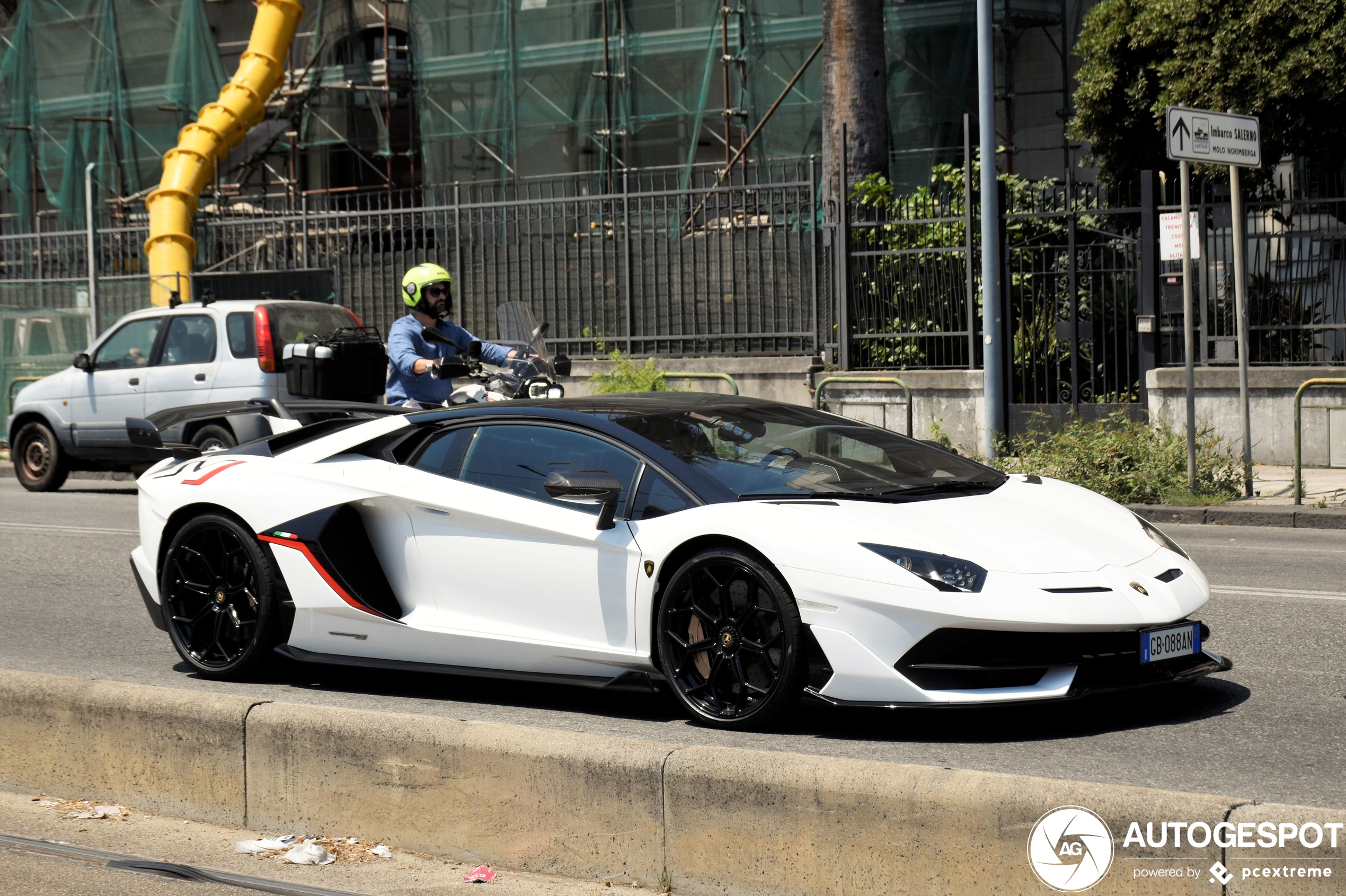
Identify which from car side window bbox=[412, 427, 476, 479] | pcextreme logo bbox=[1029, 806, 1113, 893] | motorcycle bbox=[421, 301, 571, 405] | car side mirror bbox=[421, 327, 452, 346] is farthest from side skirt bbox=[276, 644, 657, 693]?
car side mirror bbox=[421, 327, 452, 346]

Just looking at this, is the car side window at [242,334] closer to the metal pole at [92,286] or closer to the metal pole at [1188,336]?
the metal pole at [92,286]

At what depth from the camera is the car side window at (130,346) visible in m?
15.2

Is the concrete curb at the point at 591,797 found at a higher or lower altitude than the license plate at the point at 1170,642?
lower

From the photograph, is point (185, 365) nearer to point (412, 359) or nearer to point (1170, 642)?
point (412, 359)

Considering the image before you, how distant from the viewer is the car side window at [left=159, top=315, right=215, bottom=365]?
48.2 feet

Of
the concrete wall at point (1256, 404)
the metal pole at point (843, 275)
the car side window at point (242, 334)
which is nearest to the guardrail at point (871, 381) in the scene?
the metal pole at point (843, 275)

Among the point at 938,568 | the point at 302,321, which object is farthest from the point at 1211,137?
the point at 938,568

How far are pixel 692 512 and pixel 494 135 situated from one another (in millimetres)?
22778

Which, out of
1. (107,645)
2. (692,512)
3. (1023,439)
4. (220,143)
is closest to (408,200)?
(220,143)

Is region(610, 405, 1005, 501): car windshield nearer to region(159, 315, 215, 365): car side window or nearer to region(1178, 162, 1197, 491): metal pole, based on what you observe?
region(1178, 162, 1197, 491): metal pole

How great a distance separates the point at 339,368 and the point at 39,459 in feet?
14.7

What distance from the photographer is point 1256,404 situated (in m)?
15.9

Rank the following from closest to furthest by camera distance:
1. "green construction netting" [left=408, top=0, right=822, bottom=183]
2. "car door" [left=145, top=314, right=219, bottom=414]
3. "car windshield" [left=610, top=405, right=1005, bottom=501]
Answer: "car windshield" [left=610, top=405, right=1005, bottom=501]
"car door" [left=145, top=314, right=219, bottom=414]
"green construction netting" [left=408, top=0, right=822, bottom=183]

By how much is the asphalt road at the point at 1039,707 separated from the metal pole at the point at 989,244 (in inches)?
242
